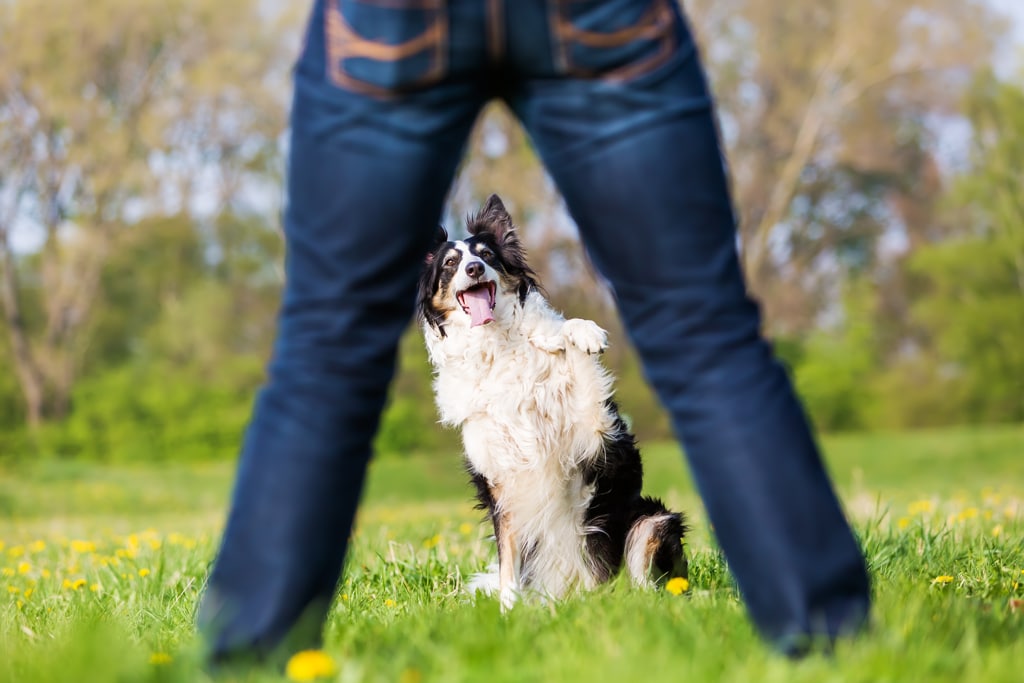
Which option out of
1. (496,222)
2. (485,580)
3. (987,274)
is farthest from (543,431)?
(987,274)

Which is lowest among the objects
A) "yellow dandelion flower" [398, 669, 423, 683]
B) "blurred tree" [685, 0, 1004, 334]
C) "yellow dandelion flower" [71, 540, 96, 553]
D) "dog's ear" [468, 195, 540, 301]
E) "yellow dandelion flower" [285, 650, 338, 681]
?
"yellow dandelion flower" [71, 540, 96, 553]

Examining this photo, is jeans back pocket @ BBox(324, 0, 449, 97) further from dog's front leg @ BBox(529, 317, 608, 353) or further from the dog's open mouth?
the dog's open mouth

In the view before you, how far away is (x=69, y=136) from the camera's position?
20.7 meters

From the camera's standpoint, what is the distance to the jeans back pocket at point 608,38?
5.37 ft

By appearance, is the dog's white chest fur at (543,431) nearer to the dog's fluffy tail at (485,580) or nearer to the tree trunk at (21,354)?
the dog's fluffy tail at (485,580)

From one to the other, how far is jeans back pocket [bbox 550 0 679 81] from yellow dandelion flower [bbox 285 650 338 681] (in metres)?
1.02

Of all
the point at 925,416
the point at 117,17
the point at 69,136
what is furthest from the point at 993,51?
the point at 69,136

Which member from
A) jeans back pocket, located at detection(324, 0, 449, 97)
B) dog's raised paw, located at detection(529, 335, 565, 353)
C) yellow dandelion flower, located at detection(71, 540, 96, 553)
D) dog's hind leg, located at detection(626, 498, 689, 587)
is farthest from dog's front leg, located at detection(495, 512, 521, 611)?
yellow dandelion flower, located at detection(71, 540, 96, 553)

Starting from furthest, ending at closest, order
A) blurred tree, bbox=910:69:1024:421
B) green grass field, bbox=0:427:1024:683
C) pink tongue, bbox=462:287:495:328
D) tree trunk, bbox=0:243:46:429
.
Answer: tree trunk, bbox=0:243:46:429
blurred tree, bbox=910:69:1024:421
pink tongue, bbox=462:287:495:328
green grass field, bbox=0:427:1024:683

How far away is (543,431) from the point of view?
3.22 m

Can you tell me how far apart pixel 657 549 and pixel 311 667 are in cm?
172

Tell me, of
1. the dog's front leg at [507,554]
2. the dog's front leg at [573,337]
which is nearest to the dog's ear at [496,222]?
the dog's front leg at [573,337]

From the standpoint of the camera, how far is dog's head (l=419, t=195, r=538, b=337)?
3445 millimetres

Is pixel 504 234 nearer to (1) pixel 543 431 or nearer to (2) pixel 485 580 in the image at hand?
(1) pixel 543 431
